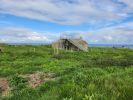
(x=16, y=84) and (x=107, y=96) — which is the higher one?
(x=107, y=96)

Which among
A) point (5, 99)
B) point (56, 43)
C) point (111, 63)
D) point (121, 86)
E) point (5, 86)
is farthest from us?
point (56, 43)

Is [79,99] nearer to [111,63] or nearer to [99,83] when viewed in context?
[99,83]

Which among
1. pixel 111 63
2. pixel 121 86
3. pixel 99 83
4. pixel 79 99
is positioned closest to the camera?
pixel 79 99

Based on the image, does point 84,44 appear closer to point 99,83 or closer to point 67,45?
point 67,45

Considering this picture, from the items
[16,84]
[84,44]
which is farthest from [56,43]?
[16,84]

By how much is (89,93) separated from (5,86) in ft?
32.7

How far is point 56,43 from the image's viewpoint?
9094 centimetres

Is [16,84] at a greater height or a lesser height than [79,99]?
lesser

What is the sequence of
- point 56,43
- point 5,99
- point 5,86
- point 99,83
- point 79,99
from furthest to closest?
1. point 56,43
2. point 5,86
3. point 5,99
4. point 99,83
5. point 79,99

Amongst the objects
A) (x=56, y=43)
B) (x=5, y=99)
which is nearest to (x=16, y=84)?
(x=5, y=99)

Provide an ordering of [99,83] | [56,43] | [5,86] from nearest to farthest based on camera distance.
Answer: [99,83]
[5,86]
[56,43]

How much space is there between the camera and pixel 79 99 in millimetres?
7512

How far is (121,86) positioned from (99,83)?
41.4 inches

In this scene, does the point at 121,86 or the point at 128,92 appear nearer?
the point at 128,92
